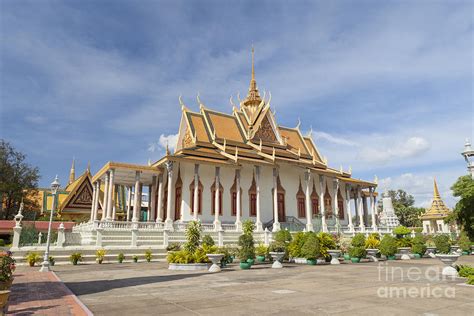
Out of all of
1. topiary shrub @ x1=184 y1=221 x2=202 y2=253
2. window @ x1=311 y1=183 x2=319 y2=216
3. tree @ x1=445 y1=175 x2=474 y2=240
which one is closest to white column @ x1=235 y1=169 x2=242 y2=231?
window @ x1=311 y1=183 x2=319 y2=216

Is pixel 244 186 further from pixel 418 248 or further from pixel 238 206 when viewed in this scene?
pixel 418 248

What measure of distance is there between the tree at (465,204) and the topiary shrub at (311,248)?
51.0 feet

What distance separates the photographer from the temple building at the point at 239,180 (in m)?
24.4

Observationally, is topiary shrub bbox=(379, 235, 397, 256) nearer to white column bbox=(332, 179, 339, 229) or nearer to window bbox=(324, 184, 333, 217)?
white column bbox=(332, 179, 339, 229)

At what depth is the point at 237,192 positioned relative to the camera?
25.5 m

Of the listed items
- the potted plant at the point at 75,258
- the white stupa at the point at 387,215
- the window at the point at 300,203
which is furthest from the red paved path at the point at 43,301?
the white stupa at the point at 387,215

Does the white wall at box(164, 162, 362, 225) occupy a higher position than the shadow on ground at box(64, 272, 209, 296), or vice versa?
the white wall at box(164, 162, 362, 225)

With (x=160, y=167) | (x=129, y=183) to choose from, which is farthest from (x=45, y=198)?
(x=160, y=167)

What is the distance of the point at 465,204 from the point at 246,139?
1771cm

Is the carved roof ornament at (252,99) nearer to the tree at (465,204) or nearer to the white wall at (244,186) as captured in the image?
the white wall at (244,186)

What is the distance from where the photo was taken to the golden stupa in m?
54.0

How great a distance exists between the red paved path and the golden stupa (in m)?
58.1

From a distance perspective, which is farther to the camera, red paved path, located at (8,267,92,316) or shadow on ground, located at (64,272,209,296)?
shadow on ground, located at (64,272,209,296)

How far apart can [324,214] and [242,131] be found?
10243 millimetres
